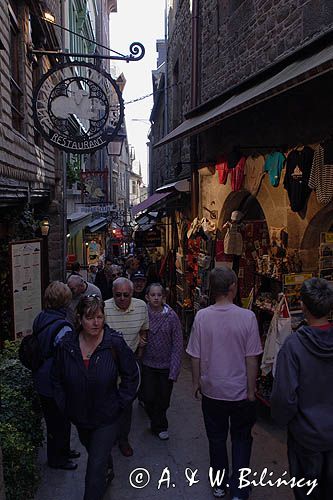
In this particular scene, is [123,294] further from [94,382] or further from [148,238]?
[148,238]

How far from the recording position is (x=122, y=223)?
161 feet

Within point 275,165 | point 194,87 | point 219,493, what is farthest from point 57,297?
point 194,87

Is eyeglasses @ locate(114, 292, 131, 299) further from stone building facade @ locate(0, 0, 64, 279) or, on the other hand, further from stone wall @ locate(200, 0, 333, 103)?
stone wall @ locate(200, 0, 333, 103)

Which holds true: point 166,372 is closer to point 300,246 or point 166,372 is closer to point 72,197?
point 300,246

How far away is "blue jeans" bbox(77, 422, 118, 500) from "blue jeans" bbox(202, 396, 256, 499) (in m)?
0.79

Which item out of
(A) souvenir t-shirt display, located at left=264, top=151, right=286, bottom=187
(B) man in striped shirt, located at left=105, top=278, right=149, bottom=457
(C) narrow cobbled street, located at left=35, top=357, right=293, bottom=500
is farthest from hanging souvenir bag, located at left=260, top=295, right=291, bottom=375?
(A) souvenir t-shirt display, located at left=264, top=151, right=286, bottom=187

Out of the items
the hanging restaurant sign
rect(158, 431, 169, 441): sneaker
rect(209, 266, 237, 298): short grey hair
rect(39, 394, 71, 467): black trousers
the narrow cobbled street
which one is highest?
the hanging restaurant sign

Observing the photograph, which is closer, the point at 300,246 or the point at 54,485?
the point at 54,485

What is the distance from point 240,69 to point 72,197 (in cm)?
876

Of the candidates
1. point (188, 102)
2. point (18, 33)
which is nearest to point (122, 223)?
point (188, 102)

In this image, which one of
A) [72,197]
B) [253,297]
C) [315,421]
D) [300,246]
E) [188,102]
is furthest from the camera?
[72,197]

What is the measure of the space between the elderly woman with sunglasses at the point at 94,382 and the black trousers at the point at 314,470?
115 centimetres

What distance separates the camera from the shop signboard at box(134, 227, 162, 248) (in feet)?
51.6

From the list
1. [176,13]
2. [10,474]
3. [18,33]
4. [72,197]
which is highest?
[176,13]
